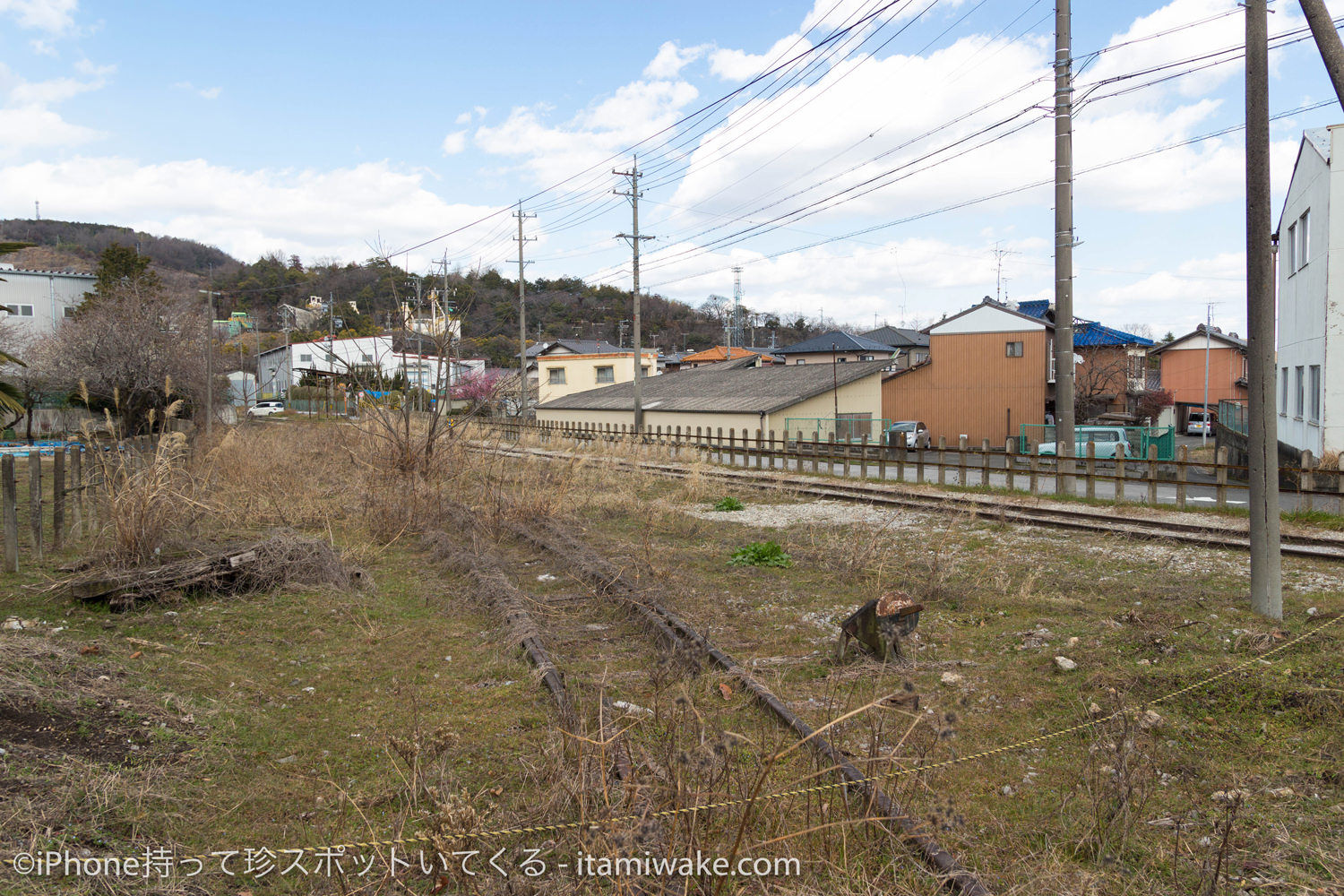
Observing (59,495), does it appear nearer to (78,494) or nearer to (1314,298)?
(78,494)

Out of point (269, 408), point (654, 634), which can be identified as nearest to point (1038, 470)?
point (654, 634)

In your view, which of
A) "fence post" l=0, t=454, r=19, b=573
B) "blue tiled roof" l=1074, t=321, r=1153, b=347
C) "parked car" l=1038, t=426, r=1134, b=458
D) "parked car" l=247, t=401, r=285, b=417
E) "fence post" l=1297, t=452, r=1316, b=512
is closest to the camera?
"fence post" l=0, t=454, r=19, b=573

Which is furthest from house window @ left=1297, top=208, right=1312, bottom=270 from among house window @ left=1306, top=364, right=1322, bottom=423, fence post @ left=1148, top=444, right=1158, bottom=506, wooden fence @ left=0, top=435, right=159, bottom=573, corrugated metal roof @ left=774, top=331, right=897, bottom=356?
corrugated metal roof @ left=774, top=331, right=897, bottom=356

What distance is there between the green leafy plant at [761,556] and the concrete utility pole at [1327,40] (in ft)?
22.2

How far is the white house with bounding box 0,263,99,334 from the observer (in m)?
50.4

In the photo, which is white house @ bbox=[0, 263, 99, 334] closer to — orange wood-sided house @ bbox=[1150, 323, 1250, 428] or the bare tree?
the bare tree

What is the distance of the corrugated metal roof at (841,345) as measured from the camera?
202 feet

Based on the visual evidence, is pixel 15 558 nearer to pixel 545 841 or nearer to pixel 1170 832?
pixel 545 841

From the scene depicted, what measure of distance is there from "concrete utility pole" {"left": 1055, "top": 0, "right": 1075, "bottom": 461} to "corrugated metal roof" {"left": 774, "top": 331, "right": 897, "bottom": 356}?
45.7 metres

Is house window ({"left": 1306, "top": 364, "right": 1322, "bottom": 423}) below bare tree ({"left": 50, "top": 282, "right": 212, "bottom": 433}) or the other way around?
below

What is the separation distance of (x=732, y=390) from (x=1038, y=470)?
21129mm

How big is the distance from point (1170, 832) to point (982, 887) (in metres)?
1.23

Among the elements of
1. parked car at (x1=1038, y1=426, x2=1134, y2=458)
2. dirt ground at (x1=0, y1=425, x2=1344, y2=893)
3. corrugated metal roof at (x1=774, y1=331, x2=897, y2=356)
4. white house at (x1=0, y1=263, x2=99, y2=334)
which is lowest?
dirt ground at (x1=0, y1=425, x2=1344, y2=893)

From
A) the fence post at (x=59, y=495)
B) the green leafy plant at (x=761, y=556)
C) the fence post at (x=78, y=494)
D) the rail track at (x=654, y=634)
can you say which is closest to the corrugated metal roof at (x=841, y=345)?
the rail track at (x=654, y=634)
